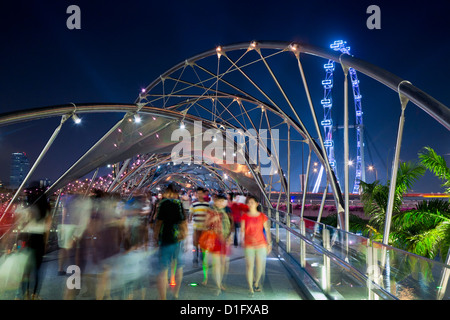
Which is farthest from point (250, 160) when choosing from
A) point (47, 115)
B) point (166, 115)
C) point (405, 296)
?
point (405, 296)

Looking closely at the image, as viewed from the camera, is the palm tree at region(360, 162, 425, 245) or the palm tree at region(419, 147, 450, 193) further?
the palm tree at region(360, 162, 425, 245)

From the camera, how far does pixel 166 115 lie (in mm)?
22781

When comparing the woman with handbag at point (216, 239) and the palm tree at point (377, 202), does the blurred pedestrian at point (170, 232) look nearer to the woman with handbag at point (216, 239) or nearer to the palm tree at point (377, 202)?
the woman with handbag at point (216, 239)

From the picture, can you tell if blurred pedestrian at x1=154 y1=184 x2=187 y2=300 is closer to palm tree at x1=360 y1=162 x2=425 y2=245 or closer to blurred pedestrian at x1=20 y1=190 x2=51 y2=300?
blurred pedestrian at x1=20 y1=190 x2=51 y2=300

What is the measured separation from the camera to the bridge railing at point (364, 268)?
372 cm

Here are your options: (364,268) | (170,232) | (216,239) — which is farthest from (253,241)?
(364,268)

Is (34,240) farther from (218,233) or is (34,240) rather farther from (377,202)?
(377,202)

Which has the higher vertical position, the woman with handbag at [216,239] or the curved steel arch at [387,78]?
the curved steel arch at [387,78]

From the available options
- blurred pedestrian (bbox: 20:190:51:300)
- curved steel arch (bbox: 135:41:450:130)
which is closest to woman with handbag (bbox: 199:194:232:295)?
blurred pedestrian (bbox: 20:190:51:300)

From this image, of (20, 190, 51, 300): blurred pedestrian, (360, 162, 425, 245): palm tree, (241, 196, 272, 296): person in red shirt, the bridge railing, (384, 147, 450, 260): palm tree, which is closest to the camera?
the bridge railing

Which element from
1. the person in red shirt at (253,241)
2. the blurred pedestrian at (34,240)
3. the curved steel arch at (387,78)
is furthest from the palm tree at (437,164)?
the blurred pedestrian at (34,240)

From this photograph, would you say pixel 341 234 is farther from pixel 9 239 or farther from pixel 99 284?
pixel 9 239

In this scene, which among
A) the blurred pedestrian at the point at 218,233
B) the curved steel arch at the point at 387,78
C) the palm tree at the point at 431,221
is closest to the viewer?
the curved steel arch at the point at 387,78

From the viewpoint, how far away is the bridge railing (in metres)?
3.72
